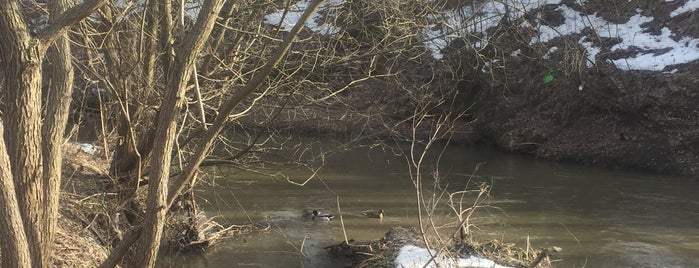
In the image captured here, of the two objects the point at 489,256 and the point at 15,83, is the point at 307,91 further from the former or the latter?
the point at 15,83

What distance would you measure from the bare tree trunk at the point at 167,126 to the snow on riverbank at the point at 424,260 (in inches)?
133

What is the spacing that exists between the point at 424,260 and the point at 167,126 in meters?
4.24

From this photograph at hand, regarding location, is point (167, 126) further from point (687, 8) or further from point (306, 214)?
point (687, 8)

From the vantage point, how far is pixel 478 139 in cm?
2255

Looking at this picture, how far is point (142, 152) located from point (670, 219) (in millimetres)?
9234

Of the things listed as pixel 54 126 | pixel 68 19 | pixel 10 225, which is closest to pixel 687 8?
pixel 54 126

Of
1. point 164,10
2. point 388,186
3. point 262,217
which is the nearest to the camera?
point 164,10

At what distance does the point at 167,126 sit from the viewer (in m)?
4.41

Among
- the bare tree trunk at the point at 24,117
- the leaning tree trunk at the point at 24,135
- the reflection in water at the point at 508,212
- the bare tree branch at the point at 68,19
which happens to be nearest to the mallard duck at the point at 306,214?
the reflection in water at the point at 508,212

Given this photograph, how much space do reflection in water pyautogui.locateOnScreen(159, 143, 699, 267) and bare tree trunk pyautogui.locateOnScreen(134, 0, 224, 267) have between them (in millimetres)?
4592

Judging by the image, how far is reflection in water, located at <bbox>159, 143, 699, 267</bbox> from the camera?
32.1ft

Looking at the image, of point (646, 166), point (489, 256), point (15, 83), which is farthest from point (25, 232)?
point (646, 166)

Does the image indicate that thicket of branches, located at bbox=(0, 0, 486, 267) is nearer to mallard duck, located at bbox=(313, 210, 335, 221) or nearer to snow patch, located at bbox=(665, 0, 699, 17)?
mallard duck, located at bbox=(313, 210, 335, 221)

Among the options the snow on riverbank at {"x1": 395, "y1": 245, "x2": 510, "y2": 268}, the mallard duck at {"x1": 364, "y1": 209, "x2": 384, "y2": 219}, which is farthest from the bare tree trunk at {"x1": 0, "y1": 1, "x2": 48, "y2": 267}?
the mallard duck at {"x1": 364, "y1": 209, "x2": 384, "y2": 219}
